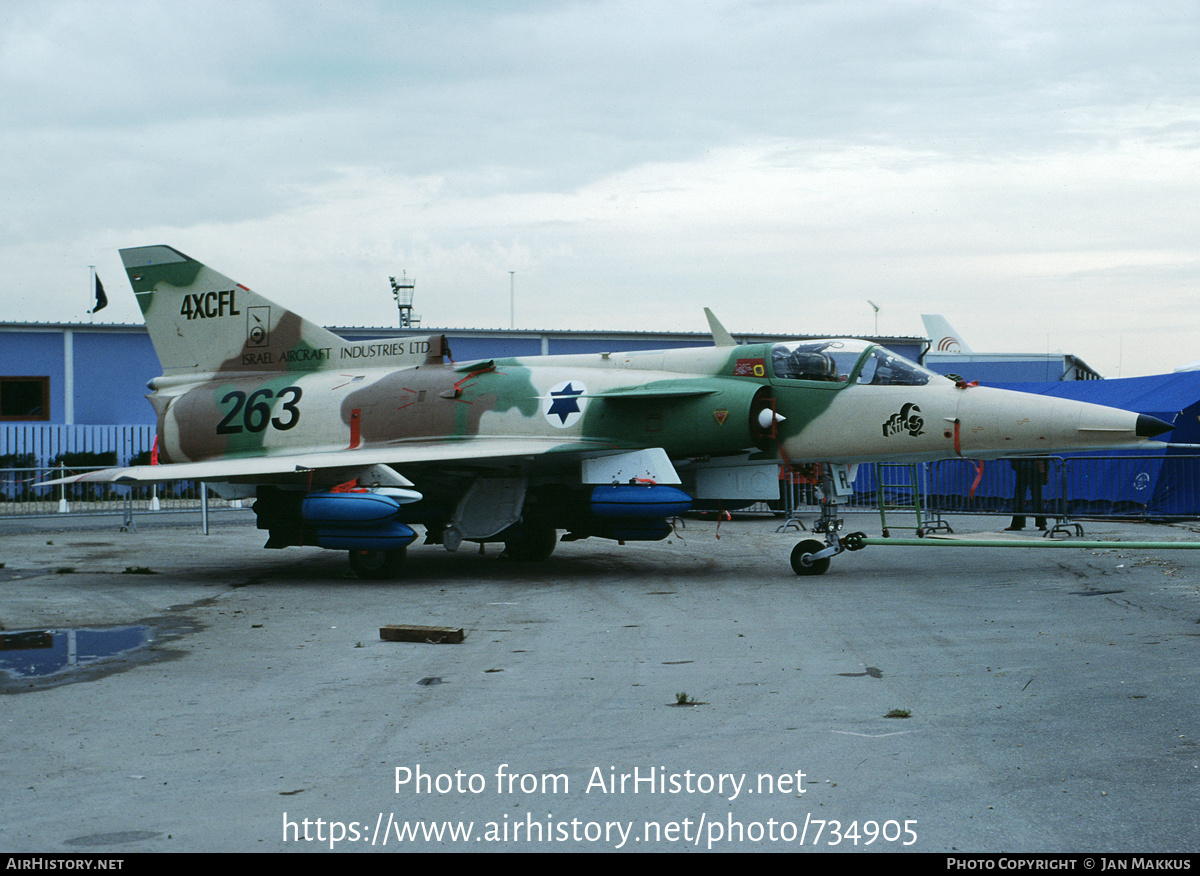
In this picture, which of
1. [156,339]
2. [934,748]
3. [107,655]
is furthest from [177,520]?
[934,748]

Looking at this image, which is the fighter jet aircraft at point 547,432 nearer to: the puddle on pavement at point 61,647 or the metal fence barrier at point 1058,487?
the puddle on pavement at point 61,647

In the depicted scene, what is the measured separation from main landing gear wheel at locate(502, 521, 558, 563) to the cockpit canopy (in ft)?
13.5

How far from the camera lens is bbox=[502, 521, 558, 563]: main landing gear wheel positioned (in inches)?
602

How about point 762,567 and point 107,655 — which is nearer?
point 107,655

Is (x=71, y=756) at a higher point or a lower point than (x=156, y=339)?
lower

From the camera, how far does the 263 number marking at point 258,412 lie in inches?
598

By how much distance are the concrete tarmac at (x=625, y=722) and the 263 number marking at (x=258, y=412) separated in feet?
13.1

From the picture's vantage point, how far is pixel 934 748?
5.34 meters

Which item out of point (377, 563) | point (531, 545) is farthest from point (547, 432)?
point (377, 563)

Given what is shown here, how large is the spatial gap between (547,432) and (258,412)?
14.6 ft

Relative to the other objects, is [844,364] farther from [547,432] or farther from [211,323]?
[211,323]

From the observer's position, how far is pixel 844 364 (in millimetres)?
12977

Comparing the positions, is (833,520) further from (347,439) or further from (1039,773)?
(1039,773)

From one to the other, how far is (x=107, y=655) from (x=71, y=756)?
2995 mm
